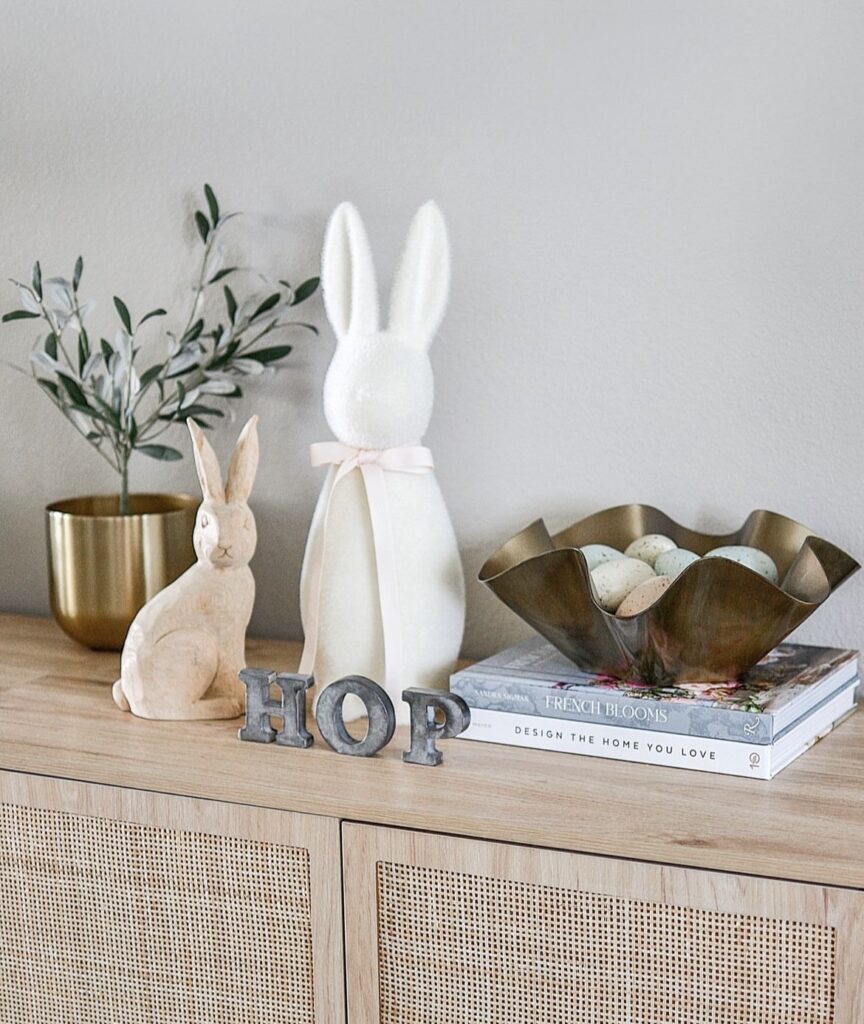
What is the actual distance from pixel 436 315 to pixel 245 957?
0.63m

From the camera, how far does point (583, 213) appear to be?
1.31 m

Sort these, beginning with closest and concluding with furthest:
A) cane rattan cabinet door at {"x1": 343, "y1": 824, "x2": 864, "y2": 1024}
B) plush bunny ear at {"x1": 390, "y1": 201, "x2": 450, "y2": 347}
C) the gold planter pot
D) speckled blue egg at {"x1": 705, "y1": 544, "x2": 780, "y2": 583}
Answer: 1. cane rattan cabinet door at {"x1": 343, "y1": 824, "x2": 864, "y2": 1024}
2. speckled blue egg at {"x1": 705, "y1": 544, "x2": 780, "y2": 583}
3. plush bunny ear at {"x1": 390, "y1": 201, "x2": 450, "y2": 347}
4. the gold planter pot

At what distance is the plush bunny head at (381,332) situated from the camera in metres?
1.21

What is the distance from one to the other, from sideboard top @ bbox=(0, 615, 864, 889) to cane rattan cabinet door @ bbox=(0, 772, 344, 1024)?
0.08 feet

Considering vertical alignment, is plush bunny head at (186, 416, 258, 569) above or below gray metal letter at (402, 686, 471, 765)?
above

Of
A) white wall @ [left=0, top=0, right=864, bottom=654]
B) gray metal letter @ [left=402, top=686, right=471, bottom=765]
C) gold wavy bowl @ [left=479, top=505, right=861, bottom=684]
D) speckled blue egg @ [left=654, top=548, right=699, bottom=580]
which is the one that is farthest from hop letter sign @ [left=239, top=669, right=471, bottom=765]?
white wall @ [left=0, top=0, right=864, bottom=654]

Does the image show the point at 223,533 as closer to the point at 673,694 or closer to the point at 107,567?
the point at 107,567

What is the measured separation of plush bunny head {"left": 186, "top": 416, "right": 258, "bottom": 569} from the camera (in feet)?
3.92

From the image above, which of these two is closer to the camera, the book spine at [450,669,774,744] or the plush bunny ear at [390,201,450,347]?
the book spine at [450,669,774,744]

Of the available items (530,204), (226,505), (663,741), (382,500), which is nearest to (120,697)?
(226,505)

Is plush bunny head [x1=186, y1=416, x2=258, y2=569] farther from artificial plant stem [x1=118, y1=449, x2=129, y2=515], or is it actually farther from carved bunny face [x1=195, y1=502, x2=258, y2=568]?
artificial plant stem [x1=118, y1=449, x2=129, y2=515]

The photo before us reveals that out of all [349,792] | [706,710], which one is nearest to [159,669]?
[349,792]

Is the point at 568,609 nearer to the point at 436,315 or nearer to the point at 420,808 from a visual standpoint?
the point at 420,808

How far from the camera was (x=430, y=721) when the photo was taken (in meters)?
1.08
